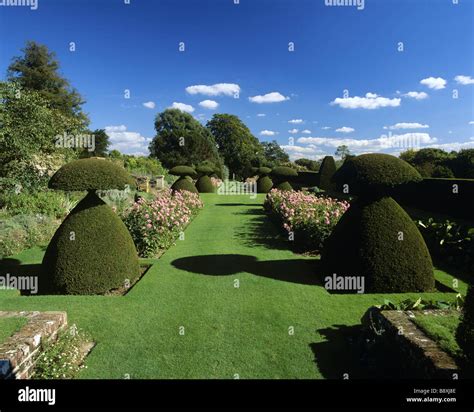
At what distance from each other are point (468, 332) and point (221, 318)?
12.3ft

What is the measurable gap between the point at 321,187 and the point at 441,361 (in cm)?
2656

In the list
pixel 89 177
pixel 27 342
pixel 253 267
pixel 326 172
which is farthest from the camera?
pixel 326 172

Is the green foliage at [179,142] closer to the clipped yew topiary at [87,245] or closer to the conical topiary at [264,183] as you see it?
the conical topiary at [264,183]

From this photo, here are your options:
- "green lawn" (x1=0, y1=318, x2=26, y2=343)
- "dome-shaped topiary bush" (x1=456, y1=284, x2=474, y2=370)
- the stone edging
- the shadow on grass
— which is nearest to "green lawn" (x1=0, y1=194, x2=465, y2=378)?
the shadow on grass

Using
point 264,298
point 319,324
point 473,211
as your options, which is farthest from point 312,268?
point 473,211

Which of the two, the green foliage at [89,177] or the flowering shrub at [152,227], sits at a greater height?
the green foliage at [89,177]

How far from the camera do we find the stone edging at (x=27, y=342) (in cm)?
389

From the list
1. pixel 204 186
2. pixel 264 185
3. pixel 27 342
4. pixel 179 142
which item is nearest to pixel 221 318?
pixel 27 342

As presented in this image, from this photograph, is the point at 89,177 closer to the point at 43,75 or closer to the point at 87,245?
the point at 87,245

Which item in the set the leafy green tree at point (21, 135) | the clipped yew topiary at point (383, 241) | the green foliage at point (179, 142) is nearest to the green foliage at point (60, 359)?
the clipped yew topiary at point (383, 241)

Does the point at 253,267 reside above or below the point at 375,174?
below

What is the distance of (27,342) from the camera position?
14.2 ft

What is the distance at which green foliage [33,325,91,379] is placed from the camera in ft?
14.1

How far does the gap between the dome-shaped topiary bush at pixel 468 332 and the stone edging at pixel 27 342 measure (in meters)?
5.12
